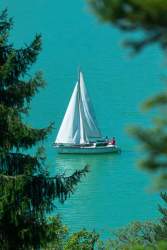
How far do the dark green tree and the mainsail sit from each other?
1028 inches

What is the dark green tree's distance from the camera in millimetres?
4645

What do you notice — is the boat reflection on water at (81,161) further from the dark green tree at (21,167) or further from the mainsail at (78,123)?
the dark green tree at (21,167)

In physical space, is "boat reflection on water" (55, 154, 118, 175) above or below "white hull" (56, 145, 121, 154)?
below

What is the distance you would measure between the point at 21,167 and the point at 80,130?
1058 inches

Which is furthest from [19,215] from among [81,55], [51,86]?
[81,55]

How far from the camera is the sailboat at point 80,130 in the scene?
101 feet

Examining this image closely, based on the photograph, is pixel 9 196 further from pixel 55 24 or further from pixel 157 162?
pixel 55 24

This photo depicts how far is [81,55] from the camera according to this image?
48250 mm

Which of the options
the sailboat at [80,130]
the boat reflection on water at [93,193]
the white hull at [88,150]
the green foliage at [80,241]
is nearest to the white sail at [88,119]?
the sailboat at [80,130]

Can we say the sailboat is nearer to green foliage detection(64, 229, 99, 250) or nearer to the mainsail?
the mainsail

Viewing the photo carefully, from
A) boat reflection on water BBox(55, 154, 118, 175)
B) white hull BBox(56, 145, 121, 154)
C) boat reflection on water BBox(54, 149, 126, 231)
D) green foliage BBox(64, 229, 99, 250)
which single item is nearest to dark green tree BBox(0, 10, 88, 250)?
green foliage BBox(64, 229, 99, 250)

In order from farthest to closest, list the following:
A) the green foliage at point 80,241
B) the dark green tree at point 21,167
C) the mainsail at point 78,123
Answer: the mainsail at point 78,123
the green foliage at point 80,241
the dark green tree at point 21,167

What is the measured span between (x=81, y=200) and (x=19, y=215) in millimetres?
12728

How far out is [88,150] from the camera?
1184 inches
